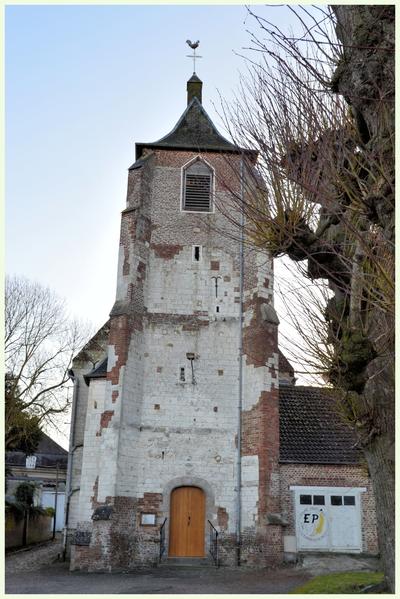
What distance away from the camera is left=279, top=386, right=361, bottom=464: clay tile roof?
63.4 ft

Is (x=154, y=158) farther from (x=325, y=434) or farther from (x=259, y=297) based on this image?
(x=325, y=434)

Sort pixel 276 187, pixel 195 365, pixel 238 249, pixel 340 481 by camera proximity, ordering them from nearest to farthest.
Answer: pixel 276 187
pixel 340 481
pixel 195 365
pixel 238 249

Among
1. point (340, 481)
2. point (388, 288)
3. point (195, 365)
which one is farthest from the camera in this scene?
point (195, 365)

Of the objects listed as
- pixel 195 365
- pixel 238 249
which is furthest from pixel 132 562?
pixel 238 249

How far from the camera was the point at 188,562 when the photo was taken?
1809 centimetres

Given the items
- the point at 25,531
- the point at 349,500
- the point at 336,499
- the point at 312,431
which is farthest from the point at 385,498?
the point at 25,531

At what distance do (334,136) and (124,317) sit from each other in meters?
12.0

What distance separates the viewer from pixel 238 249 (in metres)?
21.7

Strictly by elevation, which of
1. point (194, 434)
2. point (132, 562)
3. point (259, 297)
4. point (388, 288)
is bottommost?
point (132, 562)

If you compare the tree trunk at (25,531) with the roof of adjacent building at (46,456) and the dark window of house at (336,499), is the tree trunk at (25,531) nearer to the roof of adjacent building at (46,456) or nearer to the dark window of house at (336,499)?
the roof of adjacent building at (46,456)

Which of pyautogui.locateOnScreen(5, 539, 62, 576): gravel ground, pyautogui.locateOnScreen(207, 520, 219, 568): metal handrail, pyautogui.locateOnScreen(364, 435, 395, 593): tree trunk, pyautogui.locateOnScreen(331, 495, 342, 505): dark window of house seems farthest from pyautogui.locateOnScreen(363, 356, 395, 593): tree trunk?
pyautogui.locateOnScreen(5, 539, 62, 576): gravel ground

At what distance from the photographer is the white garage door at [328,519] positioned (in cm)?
1825

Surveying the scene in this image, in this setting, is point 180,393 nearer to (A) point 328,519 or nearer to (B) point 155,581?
(A) point 328,519

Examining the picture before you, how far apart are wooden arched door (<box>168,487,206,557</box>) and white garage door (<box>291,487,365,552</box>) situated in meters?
2.85
